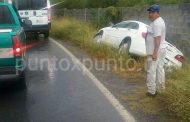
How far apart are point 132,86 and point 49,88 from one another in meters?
1.88

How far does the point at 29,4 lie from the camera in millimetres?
20781

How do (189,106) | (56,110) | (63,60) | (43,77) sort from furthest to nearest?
(63,60) → (43,77) → (56,110) → (189,106)

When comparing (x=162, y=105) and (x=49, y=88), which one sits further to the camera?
(x=49, y=88)

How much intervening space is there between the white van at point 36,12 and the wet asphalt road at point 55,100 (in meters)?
9.29

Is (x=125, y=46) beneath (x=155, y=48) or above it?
beneath

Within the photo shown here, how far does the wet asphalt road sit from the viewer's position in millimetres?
6848

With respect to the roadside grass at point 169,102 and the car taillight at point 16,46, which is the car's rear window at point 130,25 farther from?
the car taillight at point 16,46

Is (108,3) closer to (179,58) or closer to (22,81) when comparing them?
(179,58)

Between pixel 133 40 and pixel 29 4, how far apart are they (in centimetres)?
901

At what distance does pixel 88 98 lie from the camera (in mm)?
8188

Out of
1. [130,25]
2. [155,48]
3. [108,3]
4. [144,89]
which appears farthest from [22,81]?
[108,3]

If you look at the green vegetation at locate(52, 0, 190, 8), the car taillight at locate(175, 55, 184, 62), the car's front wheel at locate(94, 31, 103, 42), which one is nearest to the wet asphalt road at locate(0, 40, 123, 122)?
the car taillight at locate(175, 55, 184, 62)

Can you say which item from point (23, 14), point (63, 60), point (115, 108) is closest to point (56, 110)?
point (115, 108)

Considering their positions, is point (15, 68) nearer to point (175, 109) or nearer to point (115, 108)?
point (115, 108)
